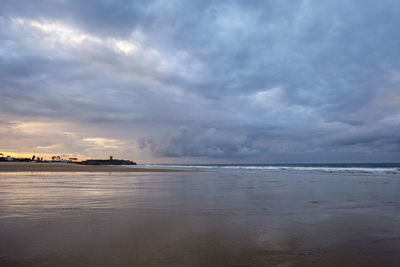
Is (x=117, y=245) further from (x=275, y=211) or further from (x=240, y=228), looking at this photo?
(x=275, y=211)

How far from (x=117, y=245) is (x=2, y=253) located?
2072mm

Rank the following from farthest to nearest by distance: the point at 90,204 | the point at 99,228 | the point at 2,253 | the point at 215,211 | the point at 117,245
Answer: the point at 90,204 < the point at 215,211 < the point at 99,228 < the point at 117,245 < the point at 2,253

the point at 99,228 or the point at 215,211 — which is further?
the point at 215,211

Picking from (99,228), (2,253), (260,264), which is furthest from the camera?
(99,228)

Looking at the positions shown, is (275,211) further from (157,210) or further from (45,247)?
(45,247)

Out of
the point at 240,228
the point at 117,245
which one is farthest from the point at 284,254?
the point at 117,245

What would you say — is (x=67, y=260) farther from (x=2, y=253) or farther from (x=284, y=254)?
(x=284, y=254)

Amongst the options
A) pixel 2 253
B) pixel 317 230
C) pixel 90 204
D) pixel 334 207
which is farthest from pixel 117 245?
pixel 334 207

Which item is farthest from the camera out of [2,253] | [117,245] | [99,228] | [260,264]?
[99,228]

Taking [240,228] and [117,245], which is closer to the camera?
[117,245]

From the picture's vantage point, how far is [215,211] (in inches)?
390

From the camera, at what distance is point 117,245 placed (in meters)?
5.81

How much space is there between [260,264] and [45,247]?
4196 mm

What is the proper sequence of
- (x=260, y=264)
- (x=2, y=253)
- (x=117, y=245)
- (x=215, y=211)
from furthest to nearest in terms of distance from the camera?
(x=215, y=211)
(x=117, y=245)
(x=2, y=253)
(x=260, y=264)
